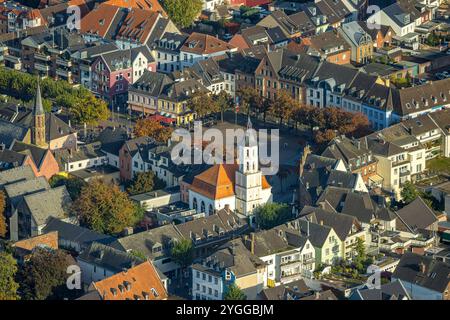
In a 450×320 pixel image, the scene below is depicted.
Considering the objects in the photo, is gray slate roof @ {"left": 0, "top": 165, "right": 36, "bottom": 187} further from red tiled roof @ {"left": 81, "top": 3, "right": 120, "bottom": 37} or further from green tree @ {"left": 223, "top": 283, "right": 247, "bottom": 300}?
red tiled roof @ {"left": 81, "top": 3, "right": 120, "bottom": 37}

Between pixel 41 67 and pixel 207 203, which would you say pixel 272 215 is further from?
pixel 41 67

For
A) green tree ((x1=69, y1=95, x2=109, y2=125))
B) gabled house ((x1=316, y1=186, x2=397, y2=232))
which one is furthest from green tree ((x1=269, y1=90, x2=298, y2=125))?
gabled house ((x1=316, y1=186, x2=397, y2=232))

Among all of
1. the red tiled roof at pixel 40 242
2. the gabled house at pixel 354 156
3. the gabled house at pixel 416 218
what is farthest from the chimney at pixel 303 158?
the red tiled roof at pixel 40 242

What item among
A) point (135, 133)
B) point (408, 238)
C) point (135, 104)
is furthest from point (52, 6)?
point (408, 238)

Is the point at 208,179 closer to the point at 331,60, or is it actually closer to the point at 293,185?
the point at 293,185

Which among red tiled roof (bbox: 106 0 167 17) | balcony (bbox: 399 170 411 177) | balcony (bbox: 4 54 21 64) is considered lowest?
balcony (bbox: 399 170 411 177)
